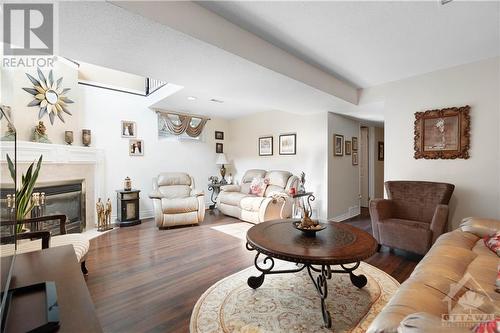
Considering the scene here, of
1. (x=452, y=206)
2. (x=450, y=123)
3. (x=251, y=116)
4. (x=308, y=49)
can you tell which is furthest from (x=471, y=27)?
(x=251, y=116)

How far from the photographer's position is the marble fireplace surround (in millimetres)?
3110

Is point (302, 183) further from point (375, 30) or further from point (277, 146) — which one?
point (375, 30)

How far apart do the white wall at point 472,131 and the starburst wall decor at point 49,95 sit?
5.13m

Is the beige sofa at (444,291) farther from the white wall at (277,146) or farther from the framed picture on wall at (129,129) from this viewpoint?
the framed picture on wall at (129,129)

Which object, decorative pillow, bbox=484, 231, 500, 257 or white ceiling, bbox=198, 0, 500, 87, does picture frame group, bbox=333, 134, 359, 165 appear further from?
decorative pillow, bbox=484, 231, 500, 257

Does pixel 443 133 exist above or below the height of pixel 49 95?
below

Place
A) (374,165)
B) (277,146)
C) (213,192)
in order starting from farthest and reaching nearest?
(374,165), (213,192), (277,146)

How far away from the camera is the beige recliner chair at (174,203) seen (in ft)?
12.8

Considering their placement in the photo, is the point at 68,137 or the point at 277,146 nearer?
the point at 68,137

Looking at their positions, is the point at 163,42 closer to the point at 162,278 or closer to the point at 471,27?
the point at 162,278

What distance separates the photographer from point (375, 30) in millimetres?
2129

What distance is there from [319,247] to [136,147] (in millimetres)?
4262

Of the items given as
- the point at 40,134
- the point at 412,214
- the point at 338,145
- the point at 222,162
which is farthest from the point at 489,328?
the point at 222,162

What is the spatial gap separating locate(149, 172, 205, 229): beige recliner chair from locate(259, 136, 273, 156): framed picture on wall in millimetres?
1902
